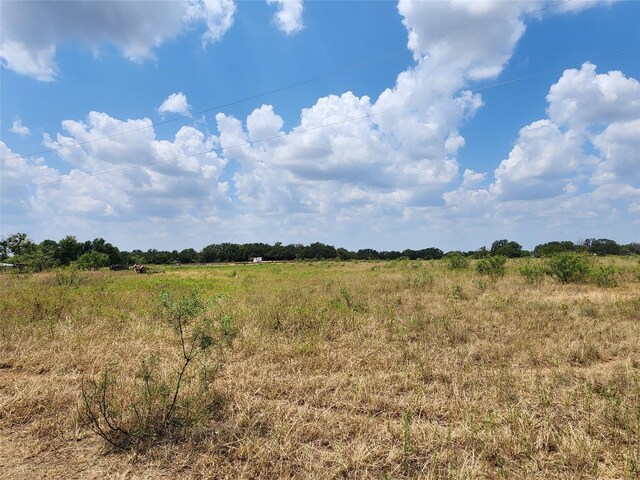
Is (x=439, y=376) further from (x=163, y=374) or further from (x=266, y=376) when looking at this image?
(x=163, y=374)

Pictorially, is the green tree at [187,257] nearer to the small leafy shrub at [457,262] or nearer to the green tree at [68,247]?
the green tree at [68,247]

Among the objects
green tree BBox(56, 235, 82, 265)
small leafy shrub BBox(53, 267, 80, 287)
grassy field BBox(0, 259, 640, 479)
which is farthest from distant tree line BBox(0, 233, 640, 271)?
grassy field BBox(0, 259, 640, 479)

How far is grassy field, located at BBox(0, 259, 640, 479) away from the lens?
11.1 ft

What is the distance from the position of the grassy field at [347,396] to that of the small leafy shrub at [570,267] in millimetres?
9019

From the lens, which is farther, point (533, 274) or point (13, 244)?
point (13, 244)

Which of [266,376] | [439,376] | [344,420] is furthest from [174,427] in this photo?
[439,376]

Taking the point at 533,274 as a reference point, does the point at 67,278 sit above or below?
above

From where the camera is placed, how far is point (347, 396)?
4.82 metres

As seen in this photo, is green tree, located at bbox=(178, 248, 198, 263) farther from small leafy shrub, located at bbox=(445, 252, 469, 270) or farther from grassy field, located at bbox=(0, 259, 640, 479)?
grassy field, located at bbox=(0, 259, 640, 479)

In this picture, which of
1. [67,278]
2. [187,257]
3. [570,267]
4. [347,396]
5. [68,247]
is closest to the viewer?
[347,396]

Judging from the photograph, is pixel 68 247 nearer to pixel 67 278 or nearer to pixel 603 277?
pixel 67 278

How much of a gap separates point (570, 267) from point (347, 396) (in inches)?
694

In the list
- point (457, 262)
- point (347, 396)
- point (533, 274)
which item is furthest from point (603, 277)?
point (347, 396)

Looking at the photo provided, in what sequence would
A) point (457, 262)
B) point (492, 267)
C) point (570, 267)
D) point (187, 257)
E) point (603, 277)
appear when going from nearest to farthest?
1. point (603, 277)
2. point (570, 267)
3. point (492, 267)
4. point (457, 262)
5. point (187, 257)
